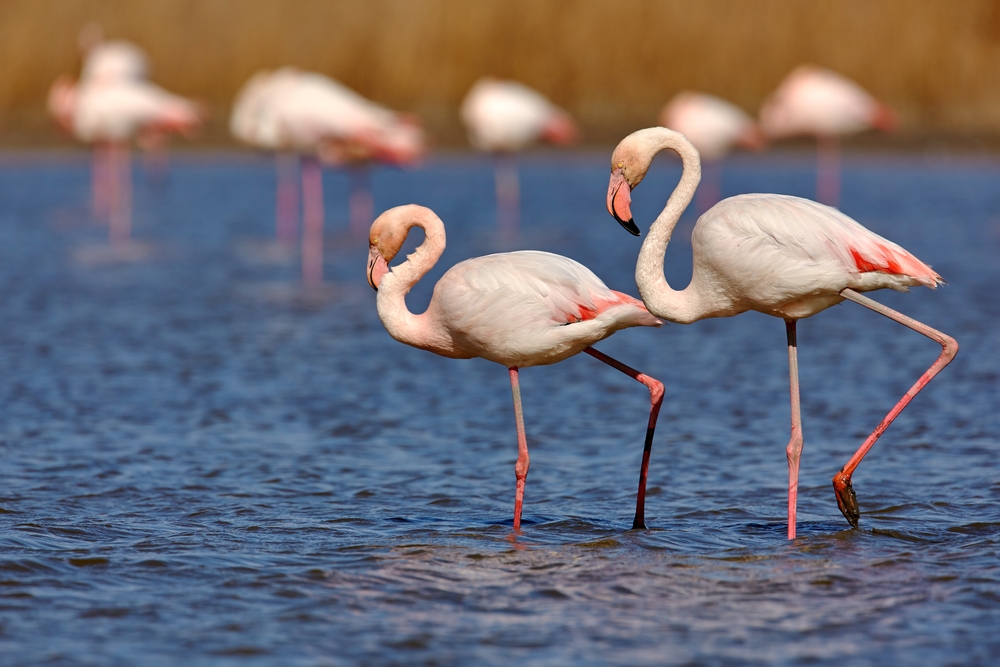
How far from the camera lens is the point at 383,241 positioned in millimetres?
4797

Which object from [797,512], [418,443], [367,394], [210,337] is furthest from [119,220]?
[797,512]

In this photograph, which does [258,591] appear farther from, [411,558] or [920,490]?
[920,490]

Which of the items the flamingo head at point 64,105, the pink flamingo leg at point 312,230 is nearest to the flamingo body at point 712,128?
the pink flamingo leg at point 312,230

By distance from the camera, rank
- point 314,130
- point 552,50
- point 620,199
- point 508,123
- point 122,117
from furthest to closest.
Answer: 1. point 552,50
2. point 122,117
3. point 508,123
4. point 314,130
5. point 620,199

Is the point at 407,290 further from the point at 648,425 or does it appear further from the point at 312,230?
the point at 312,230

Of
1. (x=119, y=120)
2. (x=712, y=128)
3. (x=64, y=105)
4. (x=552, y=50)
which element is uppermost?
(x=552, y=50)

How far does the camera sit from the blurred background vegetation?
22.4 meters

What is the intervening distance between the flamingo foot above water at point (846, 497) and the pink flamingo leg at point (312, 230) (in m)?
6.64

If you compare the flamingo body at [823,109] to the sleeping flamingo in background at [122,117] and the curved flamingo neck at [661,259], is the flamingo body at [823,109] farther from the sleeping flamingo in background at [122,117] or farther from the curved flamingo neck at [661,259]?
the curved flamingo neck at [661,259]

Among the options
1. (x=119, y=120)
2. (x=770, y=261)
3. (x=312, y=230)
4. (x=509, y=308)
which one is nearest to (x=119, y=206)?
(x=119, y=120)

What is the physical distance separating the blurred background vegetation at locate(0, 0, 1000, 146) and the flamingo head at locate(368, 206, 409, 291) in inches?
673

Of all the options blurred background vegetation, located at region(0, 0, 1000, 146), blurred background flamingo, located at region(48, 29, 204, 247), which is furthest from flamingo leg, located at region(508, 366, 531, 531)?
blurred background vegetation, located at region(0, 0, 1000, 146)

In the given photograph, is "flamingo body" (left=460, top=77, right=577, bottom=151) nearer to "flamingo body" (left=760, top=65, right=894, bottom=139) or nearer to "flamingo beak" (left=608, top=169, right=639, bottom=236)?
"flamingo body" (left=760, top=65, right=894, bottom=139)

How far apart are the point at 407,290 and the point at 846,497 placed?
1627mm
